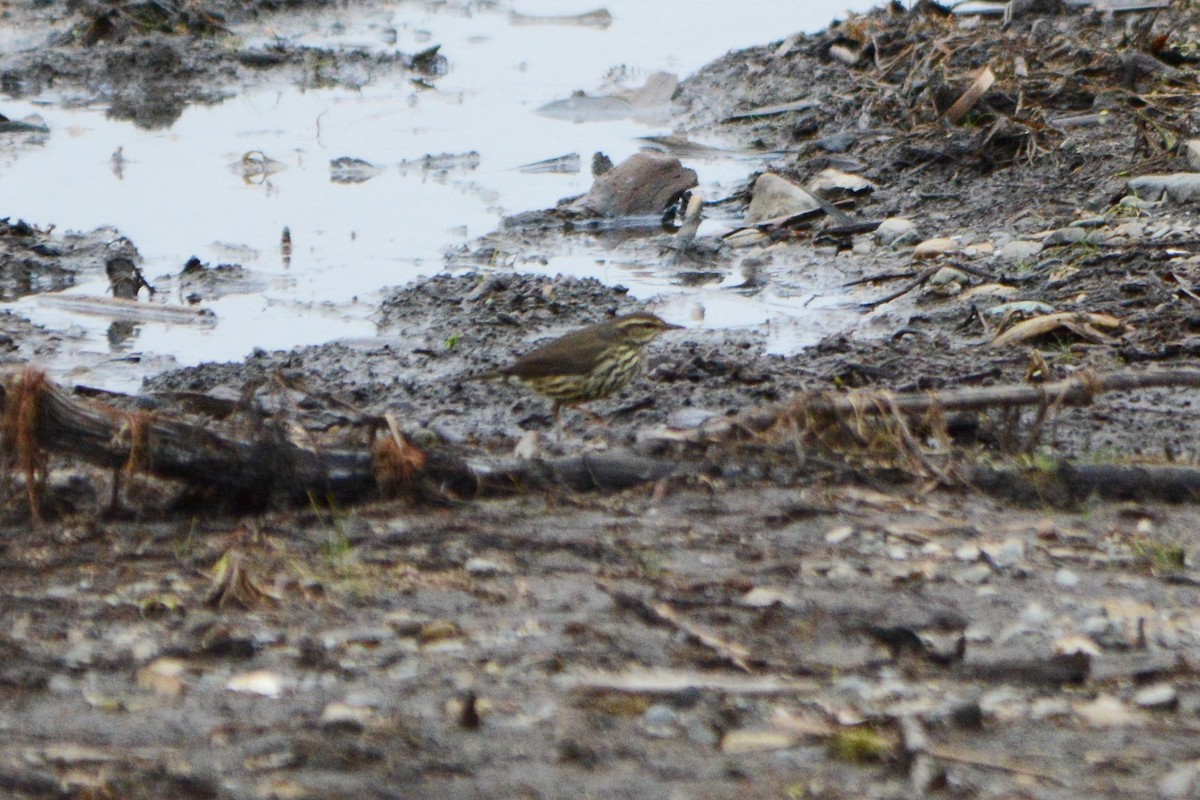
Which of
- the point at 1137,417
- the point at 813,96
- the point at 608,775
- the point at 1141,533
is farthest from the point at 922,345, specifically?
the point at 813,96

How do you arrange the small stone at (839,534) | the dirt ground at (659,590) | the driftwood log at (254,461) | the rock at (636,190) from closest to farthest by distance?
1. the dirt ground at (659,590)
2. the driftwood log at (254,461)
3. the small stone at (839,534)
4. the rock at (636,190)

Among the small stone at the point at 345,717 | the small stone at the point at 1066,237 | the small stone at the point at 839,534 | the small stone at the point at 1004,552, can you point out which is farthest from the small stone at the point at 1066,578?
the small stone at the point at 1066,237

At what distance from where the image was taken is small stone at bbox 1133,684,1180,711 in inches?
158

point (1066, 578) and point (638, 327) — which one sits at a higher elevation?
→ point (638, 327)

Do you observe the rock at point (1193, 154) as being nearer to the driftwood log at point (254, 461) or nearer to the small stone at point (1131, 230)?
the small stone at point (1131, 230)

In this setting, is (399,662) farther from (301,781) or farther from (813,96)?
(813,96)

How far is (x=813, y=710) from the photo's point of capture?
3.98 meters

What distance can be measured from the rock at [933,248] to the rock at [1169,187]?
4.11 feet

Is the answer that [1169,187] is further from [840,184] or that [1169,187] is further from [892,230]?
[840,184]

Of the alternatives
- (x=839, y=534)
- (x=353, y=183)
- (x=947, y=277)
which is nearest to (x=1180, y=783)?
(x=839, y=534)

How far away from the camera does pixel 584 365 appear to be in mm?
7223

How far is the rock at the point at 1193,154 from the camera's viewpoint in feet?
34.8

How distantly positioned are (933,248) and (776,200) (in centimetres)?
162

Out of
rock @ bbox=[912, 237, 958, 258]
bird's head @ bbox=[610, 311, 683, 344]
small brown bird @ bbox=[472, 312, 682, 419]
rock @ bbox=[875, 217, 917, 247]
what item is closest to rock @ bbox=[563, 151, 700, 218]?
rock @ bbox=[875, 217, 917, 247]
